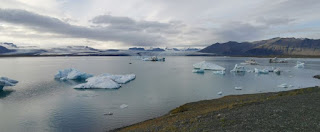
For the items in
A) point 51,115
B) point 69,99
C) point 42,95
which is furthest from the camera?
point 42,95

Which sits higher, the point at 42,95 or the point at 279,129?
the point at 279,129

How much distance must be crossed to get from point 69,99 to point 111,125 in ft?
29.2

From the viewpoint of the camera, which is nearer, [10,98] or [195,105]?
[195,105]

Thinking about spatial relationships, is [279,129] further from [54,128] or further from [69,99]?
[69,99]

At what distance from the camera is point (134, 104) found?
17.7 metres

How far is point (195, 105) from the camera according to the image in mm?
16359

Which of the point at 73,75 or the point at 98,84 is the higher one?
the point at 73,75

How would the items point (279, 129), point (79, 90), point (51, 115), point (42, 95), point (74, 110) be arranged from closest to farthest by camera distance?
point (279, 129) < point (51, 115) < point (74, 110) < point (42, 95) < point (79, 90)

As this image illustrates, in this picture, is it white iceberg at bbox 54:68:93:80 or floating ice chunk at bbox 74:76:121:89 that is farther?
white iceberg at bbox 54:68:93:80

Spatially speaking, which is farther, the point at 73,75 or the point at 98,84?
the point at 73,75

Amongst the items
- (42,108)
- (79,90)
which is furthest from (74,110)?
(79,90)

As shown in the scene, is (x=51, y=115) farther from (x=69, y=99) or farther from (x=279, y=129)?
(x=279, y=129)

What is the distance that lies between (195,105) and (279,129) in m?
9.72

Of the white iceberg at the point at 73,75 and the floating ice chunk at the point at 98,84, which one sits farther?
the white iceberg at the point at 73,75
